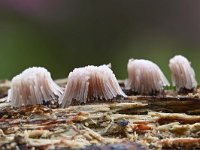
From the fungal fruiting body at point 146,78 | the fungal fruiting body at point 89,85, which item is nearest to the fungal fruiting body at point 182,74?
the fungal fruiting body at point 146,78

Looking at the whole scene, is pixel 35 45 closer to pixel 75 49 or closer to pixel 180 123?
pixel 75 49

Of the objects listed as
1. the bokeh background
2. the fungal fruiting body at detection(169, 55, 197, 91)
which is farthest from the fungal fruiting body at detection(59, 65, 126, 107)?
the bokeh background

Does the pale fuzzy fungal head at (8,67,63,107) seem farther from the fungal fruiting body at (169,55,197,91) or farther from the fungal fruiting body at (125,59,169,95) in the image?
the fungal fruiting body at (169,55,197,91)

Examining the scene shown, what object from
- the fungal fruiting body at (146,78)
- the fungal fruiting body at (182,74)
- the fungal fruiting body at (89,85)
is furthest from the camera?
the fungal fruiting body at (182,74)

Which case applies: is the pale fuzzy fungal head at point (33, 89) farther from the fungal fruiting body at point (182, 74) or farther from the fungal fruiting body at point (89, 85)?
the fungal fruiting body at point (182, 74)

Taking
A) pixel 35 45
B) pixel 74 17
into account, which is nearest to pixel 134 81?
pixel 35 45
